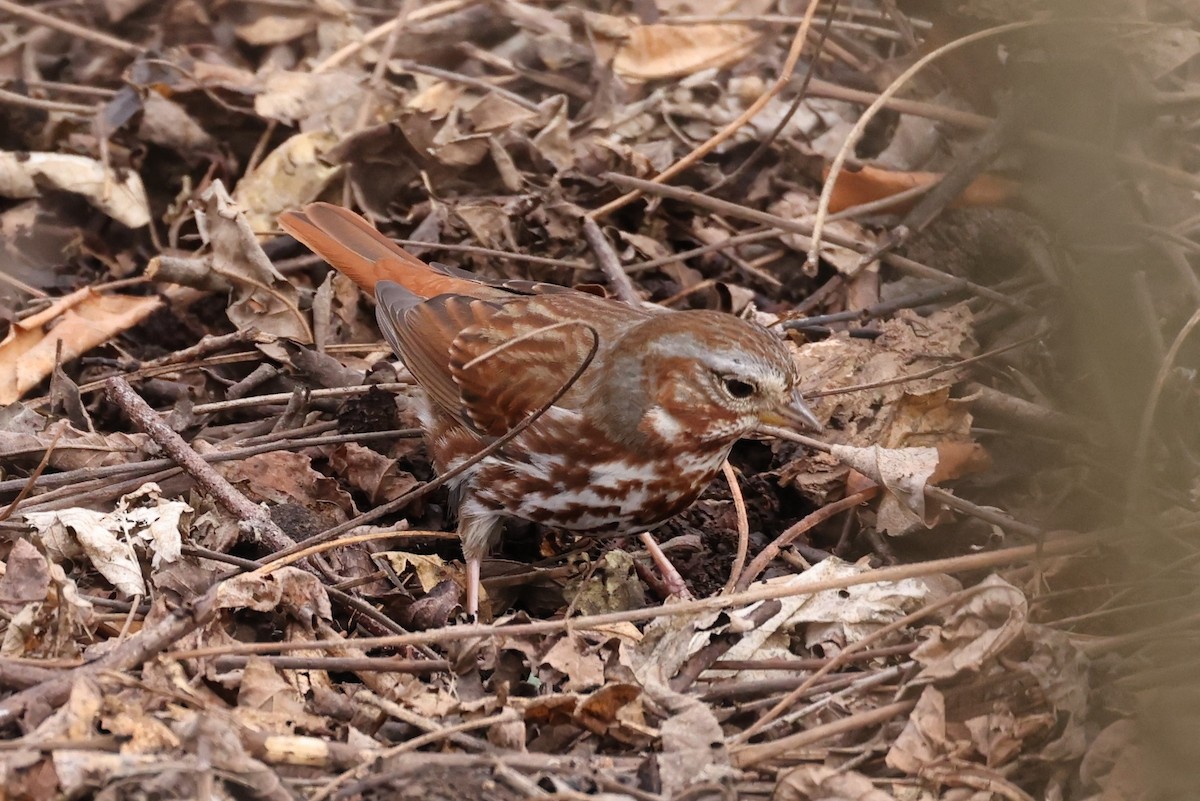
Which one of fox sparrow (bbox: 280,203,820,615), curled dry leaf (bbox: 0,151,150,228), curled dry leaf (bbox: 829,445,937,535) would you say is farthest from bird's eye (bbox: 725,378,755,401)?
curled dry leaf (bbox: 0,151,150,228)

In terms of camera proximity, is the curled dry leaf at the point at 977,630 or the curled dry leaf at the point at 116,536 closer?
the curled dry leaf at the point at 977,630

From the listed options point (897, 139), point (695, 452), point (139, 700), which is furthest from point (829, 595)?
point (897, 139)

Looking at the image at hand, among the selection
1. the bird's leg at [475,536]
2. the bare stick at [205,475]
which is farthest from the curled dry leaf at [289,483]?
the bird's leg at [475,536]

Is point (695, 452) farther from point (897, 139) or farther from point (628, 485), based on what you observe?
point (897, 139)

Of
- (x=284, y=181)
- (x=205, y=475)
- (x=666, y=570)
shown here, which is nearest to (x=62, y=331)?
(x=284, y=181)

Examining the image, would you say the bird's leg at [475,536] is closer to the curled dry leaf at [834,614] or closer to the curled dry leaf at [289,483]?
the curled dry leaf at [289,483]

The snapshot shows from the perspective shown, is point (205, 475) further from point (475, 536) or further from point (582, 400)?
point (582, 400)

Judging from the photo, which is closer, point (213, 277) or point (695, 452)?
Answer: point (695, 452)
